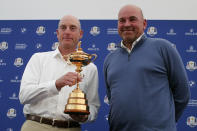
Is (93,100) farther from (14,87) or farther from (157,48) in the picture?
(14,87)

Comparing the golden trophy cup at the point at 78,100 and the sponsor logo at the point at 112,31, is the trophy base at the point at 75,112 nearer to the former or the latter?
the golden trophy cup at the point at 78,100

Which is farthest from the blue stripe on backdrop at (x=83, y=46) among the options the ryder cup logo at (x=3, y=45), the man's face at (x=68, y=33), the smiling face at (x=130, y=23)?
the smiling face at (x=130, y=23)

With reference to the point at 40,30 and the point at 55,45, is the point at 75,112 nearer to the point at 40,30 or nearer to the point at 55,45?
the point at 55,45

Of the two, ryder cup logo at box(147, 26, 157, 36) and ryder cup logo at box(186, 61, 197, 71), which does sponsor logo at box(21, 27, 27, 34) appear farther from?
ryder cup logo at box(186, 61, 197, 71)

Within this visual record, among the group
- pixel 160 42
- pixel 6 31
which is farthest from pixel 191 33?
pixel 6 31

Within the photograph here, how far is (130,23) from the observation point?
1.72 m

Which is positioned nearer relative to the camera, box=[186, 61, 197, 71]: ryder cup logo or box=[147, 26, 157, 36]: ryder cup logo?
box=[186, 61, 197, 71]: ryder cup logo

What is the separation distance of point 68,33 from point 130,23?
1.62 feet

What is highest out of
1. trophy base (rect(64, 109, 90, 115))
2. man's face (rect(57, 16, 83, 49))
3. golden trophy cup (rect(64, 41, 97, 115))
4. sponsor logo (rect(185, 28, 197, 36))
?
sponsor logo (rect(185, 28, 197, 36))

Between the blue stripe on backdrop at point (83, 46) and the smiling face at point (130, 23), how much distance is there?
1.53 metres

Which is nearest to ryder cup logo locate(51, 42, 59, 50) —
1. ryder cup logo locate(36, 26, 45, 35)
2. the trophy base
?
ryder cup logo locate(36, 26, 45, 35)

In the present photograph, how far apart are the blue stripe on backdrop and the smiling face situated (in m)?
1.53

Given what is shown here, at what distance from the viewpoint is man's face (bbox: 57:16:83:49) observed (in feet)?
6.21

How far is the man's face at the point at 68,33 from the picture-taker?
74.5 inches
